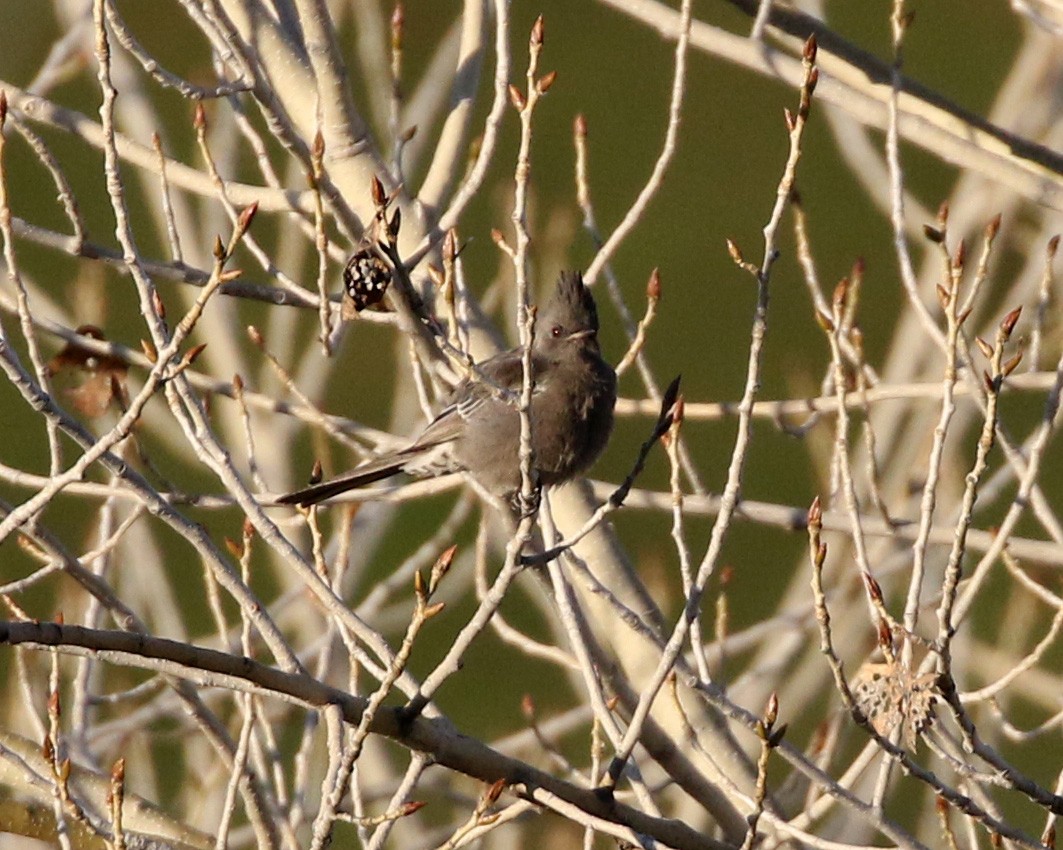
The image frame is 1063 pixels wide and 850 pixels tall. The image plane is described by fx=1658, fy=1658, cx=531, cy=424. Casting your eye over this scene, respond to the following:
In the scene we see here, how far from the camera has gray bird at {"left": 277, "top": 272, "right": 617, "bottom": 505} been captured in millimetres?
4211

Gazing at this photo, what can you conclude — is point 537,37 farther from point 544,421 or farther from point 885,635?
point 544,421

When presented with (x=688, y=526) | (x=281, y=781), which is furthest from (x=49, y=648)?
(x=688, y=526)

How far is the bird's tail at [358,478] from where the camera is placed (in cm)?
403

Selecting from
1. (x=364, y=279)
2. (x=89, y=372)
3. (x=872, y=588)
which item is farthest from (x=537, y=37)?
(x=89, y=372)

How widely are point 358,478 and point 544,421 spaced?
19.7 inches

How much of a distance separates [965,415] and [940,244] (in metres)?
1.94

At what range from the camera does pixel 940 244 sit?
3.07 m

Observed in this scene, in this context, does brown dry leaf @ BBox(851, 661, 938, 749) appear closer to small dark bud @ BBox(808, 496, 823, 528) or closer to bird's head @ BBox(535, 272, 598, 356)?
small dark bud @ BBox(808, 496, 823, 528)

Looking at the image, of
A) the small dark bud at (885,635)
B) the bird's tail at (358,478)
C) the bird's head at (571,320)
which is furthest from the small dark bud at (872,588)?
the bird's head at (571,320)

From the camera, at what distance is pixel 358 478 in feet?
14.0

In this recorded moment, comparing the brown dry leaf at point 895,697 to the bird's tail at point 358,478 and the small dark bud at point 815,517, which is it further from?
the bird's tail at point 358,478

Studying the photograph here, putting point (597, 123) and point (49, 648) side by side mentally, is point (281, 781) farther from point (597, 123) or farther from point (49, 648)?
point (597, 123)

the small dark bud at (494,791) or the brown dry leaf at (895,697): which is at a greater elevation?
the brown dry leaf at (895,697)

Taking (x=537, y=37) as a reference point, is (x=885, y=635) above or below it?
below
